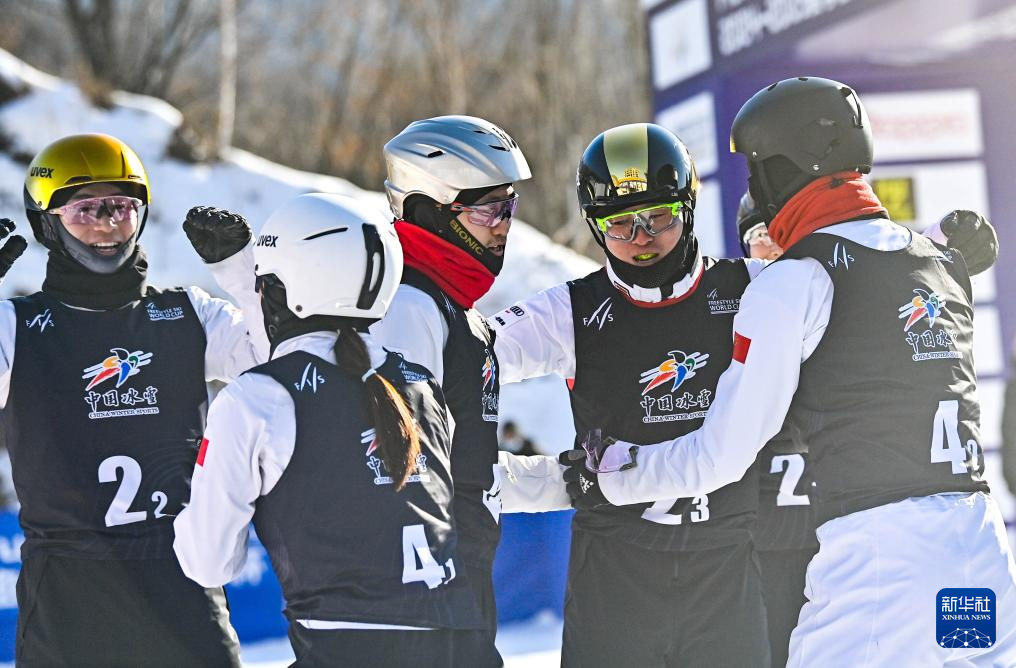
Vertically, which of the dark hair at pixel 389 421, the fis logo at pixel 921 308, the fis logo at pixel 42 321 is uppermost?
the fis logo at pixel 42 321

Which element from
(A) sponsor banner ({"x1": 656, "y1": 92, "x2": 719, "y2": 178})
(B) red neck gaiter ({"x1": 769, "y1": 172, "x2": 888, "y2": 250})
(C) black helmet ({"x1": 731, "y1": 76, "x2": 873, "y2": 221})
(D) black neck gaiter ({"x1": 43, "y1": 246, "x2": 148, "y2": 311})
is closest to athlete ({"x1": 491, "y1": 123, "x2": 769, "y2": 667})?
(C) black helmet ({"x1": 731, "y1": 76, "x2": 873, "y2": 221})

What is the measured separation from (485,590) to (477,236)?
1065 millimetres

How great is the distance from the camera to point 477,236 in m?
3.91

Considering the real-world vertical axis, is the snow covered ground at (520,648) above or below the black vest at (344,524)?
below

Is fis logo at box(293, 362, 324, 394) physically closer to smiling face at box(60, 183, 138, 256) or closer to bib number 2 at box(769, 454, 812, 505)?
smiling face at box(60, 183, 138, 256)

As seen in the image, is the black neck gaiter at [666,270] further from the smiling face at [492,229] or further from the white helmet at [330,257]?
the white helmet at [330,257]

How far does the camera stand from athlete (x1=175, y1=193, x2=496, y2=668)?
279 centimetres

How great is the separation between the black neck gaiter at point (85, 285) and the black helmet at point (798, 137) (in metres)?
2.09

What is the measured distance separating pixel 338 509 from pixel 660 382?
5.07 ft

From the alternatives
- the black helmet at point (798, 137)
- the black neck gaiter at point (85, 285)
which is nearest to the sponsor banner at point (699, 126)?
the black helmet at point (798, 137)

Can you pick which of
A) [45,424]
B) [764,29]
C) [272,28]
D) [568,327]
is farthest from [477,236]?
[272,28]

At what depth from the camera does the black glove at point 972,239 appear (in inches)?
162

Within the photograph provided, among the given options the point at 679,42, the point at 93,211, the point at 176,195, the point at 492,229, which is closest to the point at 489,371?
the point at 492,229

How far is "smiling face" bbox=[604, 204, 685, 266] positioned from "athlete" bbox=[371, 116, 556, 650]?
1.35 feet
